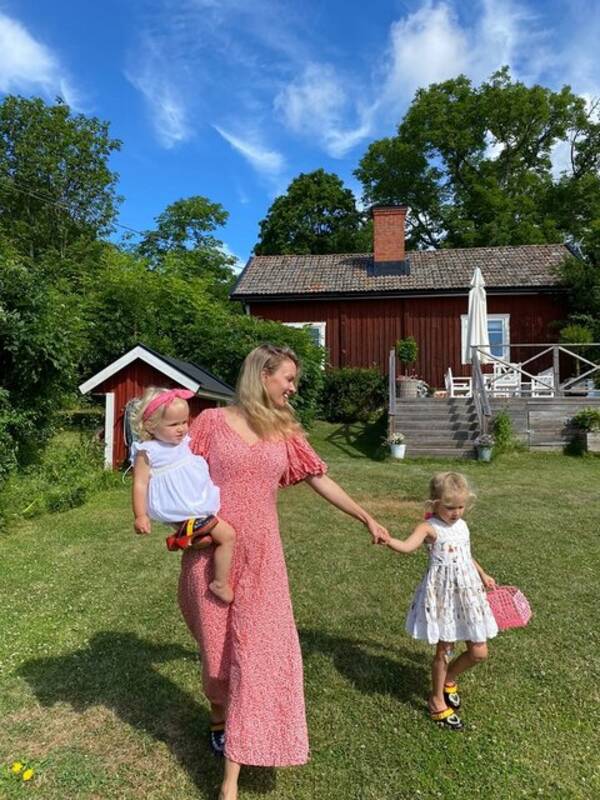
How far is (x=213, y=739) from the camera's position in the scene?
2744mm

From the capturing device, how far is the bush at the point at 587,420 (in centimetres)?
1188

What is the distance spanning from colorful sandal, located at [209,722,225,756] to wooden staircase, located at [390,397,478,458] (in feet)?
32.0

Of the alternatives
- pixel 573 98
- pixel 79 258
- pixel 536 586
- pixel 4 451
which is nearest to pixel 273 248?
pixel 79 258

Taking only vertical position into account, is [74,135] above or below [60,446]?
above

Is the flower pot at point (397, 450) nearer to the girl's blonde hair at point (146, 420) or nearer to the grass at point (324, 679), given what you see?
the grass at point (324, 679)

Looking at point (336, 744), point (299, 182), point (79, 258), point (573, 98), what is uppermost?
point (573, 98)

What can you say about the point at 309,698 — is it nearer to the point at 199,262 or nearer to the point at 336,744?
the point at 336,744

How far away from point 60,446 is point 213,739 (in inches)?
349

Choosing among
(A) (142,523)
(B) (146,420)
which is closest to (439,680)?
(A) (142,523)

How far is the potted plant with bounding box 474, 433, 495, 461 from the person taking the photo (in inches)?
447

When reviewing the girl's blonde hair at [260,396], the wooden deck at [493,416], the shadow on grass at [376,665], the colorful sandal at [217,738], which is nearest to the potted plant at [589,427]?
the wooden deck at [493,416]

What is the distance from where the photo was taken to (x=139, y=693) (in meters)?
3.32

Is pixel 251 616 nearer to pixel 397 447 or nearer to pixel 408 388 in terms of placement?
pixel 397 447

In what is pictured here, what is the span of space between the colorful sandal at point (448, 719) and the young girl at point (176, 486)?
1.48 meters
